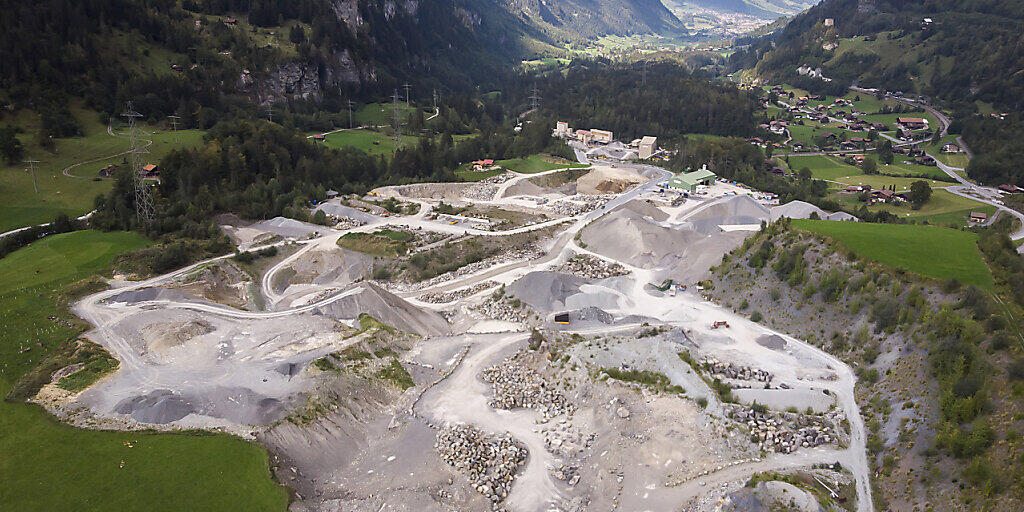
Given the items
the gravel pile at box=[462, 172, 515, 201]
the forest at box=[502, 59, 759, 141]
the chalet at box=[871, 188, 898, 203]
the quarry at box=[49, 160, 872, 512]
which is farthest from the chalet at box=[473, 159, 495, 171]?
the chalet at box=[871, 188, 898, 203]

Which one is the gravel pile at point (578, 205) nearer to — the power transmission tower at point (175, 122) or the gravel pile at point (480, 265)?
the gravel pile at point (480, 265)

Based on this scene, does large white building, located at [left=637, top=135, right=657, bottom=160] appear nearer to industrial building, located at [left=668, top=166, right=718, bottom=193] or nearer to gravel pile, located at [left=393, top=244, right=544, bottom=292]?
industrial building, located at [left=668, top=166, right=718, bottom=193]

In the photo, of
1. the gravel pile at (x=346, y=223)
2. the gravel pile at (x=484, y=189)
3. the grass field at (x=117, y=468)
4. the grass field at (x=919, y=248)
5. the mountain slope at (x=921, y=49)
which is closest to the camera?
the grass field at (x=117, y=468)

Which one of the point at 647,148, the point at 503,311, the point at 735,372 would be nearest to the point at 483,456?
the point at 735,372

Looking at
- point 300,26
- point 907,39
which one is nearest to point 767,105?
point 907,39

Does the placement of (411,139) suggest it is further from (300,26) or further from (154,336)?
(154,336)

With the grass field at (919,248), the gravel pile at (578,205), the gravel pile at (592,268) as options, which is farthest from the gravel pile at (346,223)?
the grass field at (919,248)
